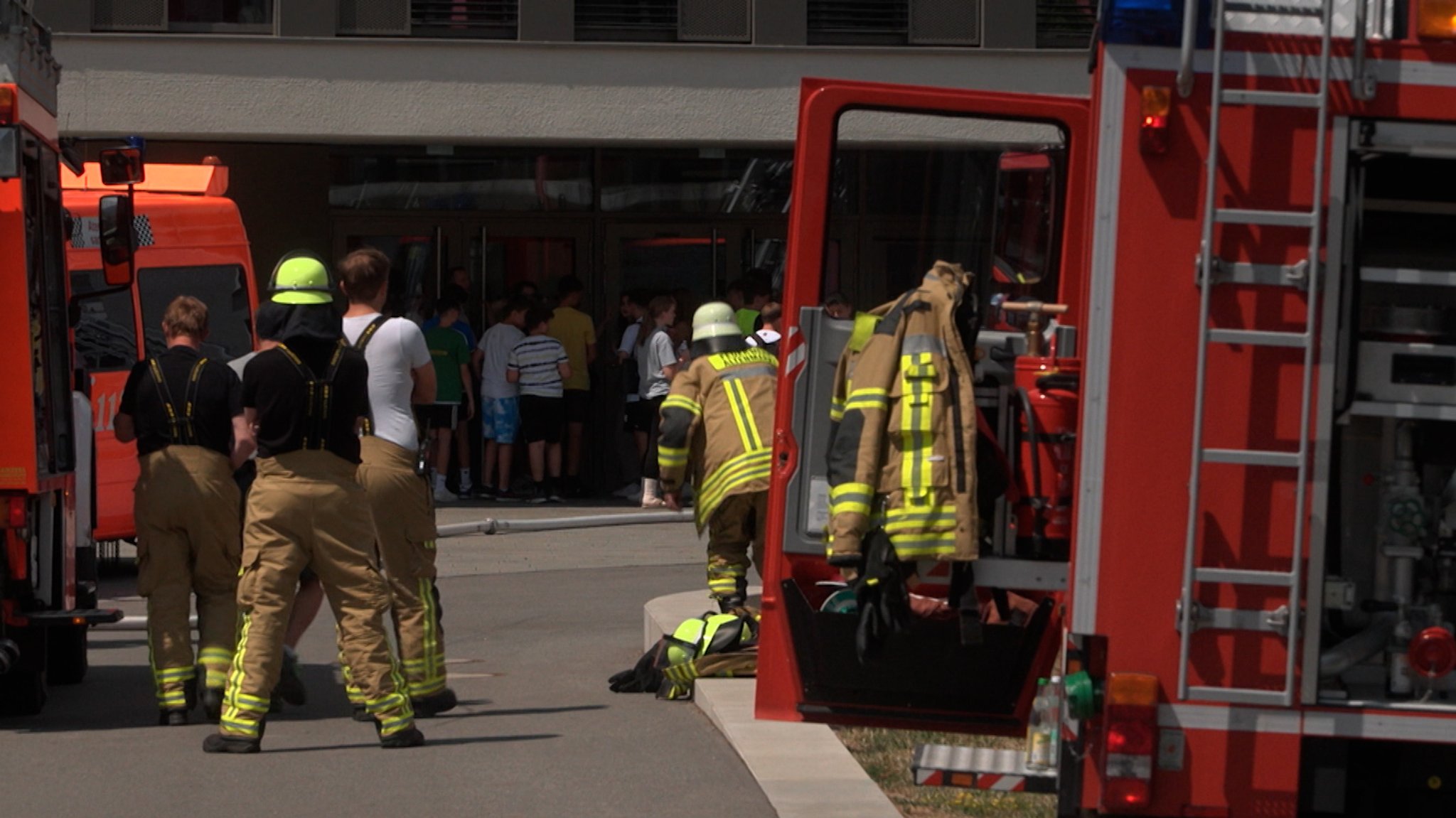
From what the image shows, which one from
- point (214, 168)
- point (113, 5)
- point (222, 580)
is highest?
point (113, 5)

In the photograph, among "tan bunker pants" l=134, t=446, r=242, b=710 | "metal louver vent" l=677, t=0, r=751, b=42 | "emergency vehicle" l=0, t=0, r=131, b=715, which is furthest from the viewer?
"metal louver vent" l=677, t=0, r=751, b=42

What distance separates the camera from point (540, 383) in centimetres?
1900

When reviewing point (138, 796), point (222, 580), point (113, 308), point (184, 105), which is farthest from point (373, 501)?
point (184, 105)

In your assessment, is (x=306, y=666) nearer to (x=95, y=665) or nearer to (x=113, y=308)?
(x=95, y=665)

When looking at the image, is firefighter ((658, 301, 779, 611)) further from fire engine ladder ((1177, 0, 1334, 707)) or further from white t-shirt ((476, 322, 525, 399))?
white t-shirt ((476, 322, 525, 399))

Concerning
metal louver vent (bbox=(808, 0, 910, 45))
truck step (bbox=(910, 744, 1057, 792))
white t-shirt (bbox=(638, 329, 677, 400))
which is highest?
metal louver vent (bbox=(808, 0, 910, 45))

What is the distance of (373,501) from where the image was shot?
338 inches

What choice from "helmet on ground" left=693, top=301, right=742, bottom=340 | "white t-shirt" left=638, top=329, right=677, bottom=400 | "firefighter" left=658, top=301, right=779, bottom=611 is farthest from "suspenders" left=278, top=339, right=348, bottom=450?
"white t-shirt" left=638, top=329, right=677, bottom=400

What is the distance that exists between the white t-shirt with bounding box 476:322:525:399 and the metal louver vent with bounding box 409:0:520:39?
276cm

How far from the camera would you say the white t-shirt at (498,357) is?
1905 cm

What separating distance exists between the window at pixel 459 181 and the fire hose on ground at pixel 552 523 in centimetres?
389

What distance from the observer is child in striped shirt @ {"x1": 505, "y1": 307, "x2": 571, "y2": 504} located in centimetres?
1895

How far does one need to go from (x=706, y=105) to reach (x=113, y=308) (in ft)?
23.3

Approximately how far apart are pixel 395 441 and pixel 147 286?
246 inches
